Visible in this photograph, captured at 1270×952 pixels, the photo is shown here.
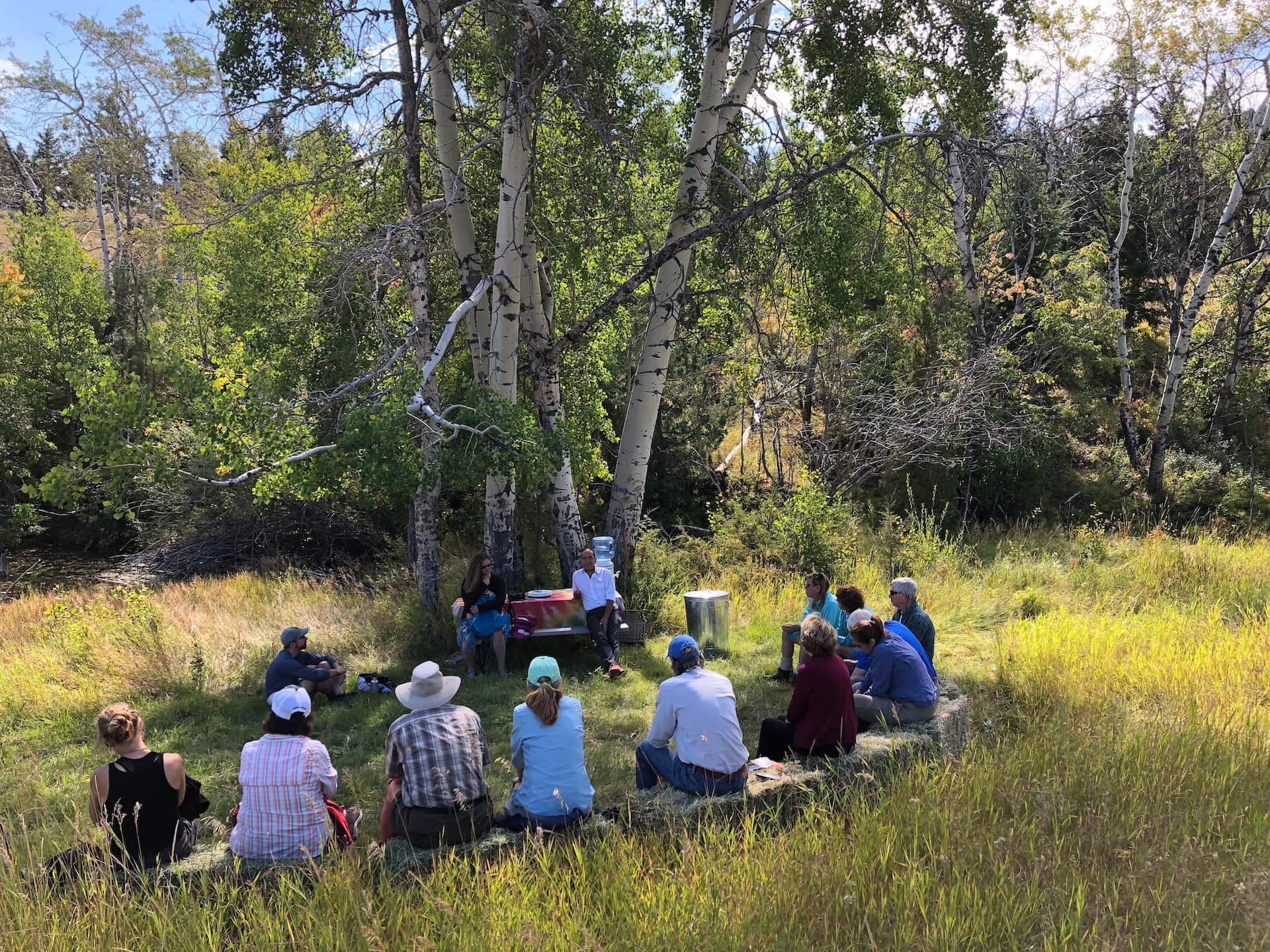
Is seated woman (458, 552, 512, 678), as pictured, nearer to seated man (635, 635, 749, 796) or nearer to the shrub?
seated man (635, 635, 749, 796)

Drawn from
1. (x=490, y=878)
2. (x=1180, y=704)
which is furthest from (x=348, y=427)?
(x=1180, y=704)

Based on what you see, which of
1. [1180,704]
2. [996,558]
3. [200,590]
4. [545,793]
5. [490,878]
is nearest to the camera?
[490,878]

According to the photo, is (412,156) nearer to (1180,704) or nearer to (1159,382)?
(1180,704)

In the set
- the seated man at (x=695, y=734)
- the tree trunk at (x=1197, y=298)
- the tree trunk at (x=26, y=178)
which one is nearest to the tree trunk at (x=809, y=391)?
the tree trunk at (x=1197, y=298)

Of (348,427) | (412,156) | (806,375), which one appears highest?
(412,156)

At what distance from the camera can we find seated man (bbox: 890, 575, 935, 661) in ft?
19.4

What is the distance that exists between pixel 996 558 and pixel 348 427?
9.38m

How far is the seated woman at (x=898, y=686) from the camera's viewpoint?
495 centimetres

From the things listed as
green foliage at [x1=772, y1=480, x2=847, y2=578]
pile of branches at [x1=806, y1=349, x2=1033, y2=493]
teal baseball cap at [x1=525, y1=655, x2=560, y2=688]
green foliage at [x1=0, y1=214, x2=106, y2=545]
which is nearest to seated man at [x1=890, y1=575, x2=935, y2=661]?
teal baseball cap at [x1=525, y1=655, x2=560, y2=688]

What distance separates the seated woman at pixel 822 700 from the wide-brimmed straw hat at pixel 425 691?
1.88 m

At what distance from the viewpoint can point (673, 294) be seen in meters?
8.77

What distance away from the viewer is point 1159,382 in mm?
19234

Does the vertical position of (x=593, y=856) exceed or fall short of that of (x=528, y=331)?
it falls short

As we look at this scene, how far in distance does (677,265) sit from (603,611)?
3.82m
